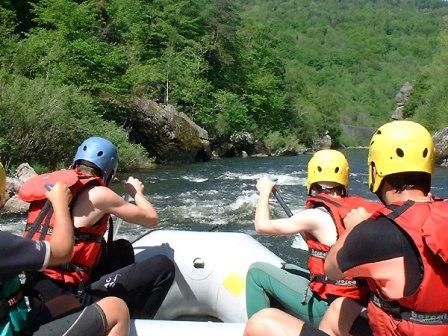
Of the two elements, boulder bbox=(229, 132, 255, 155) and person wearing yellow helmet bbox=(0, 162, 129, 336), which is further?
boulder bbox=(229, 132, 255, 155)

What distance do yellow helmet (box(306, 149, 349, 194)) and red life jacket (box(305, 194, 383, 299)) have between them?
0.18m

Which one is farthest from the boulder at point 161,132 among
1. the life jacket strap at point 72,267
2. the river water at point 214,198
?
the life jacket strap at point 72,267

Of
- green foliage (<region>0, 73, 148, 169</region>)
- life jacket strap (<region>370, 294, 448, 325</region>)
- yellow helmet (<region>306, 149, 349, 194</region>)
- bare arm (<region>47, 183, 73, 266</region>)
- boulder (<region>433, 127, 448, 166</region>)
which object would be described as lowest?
boulder (<region>433, 127, 448, 166</region>)

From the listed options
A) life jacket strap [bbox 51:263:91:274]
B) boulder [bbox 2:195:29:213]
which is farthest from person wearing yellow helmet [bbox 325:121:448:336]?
boulder [bbox 2:195:29:213]

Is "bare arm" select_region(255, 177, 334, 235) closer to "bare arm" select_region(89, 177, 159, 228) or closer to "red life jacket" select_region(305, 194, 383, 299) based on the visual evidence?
"red life jacket" select_region(305, 194, 383, 299)

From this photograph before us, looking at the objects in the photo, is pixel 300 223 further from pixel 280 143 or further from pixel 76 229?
pixel 280 143

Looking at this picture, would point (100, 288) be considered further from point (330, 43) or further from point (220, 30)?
point (330, 43)

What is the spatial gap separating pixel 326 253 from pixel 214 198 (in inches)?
354

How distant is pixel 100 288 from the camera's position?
109 inches

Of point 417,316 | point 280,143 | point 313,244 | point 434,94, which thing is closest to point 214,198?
point 313,244

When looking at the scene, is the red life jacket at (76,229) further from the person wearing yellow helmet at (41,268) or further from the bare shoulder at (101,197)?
the person wearing yellow helmet at (41,268)

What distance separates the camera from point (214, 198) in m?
11.5

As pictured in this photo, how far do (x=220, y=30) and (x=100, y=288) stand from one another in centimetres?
3303

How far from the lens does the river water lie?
7.91 meters
